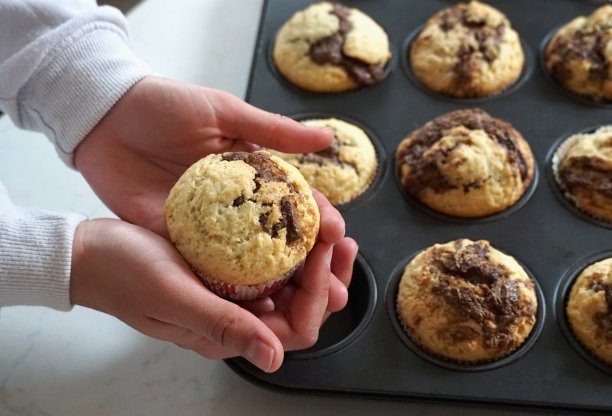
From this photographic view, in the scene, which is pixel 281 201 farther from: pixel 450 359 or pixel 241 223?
pixel 450 359

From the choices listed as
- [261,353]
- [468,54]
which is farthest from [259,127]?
[468,54]

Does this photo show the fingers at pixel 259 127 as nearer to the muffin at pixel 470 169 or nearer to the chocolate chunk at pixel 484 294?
the muffin at pixel 470 169

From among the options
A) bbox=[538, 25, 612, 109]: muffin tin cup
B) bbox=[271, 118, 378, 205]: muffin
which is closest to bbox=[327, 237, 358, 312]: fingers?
bbox=[271, 118, 378, 205]: muffin

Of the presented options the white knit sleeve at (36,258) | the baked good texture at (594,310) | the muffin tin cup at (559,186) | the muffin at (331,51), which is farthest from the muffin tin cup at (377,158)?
the white knit sleeve at (36,258)

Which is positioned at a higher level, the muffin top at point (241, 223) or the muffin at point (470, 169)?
the muffin top at point (241, 223)

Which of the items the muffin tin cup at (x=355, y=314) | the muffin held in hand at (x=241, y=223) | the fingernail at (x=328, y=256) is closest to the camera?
the muffin held in hand at (x=241, y=223)

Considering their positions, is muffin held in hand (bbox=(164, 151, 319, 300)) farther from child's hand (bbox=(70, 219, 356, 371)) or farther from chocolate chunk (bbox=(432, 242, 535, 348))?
chocolate chunk (bbox=(432, 242, 535, 348))

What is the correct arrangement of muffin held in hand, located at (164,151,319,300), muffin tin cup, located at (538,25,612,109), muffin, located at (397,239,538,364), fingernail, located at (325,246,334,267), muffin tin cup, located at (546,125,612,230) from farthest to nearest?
muffin tin cup, located at (538,25,612,109) < muffin tin cup, located at (546,125,612,230) < muffin, located at (397,239,538,364) < fingernail, located at (325,246,334,267) < muffin held in hand, located at (164,151,319,300)

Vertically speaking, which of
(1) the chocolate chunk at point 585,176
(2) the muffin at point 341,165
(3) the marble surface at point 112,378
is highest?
(1) the chocolate chunk at point 585,176
